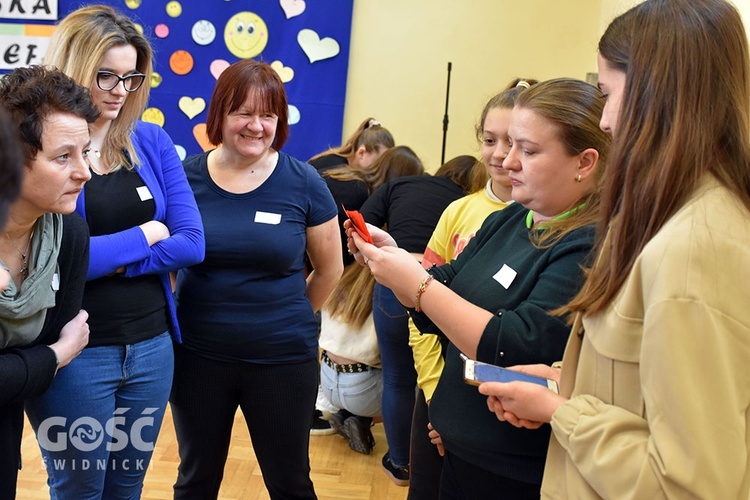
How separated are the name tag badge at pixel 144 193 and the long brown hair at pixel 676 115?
133 centimetres

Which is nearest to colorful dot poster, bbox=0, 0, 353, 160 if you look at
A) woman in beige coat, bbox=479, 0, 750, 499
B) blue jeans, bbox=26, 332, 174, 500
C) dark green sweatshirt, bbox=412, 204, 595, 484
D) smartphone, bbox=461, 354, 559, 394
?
blue jeans, bbox=26, 332, 174, 500

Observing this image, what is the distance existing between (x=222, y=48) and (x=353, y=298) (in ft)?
9.78

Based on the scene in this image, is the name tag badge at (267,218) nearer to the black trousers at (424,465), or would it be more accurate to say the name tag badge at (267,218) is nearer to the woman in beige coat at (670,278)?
the black trousers at (424,465)

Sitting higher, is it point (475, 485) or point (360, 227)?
point (360, 227)

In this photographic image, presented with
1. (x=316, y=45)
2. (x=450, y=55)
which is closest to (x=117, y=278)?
(x=316, y=45)

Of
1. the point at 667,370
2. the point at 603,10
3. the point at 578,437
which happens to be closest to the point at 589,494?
the point at 578,437

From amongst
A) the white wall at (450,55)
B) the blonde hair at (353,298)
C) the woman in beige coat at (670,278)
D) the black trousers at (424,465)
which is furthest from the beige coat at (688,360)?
the white wall at (450,55)

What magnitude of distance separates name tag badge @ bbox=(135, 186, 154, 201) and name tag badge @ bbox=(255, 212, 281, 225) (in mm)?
317

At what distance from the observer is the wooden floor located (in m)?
2.82

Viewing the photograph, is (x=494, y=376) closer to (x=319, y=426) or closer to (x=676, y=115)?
(x=676, y=115)

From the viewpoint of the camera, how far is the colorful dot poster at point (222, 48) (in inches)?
206

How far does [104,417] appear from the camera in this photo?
172 cm

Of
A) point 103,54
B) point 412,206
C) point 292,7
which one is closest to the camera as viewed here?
point 103,54

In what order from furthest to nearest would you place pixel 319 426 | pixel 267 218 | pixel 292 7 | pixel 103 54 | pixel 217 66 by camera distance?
pixel 217 66 → pixel 292 7 → pixel 319 426 → pixel 267 218 → pixel 103 54
